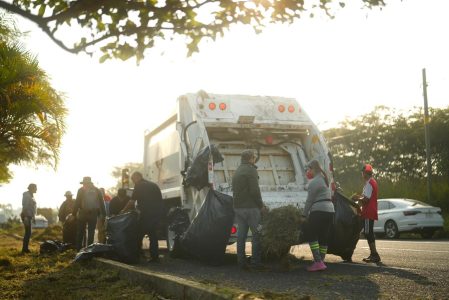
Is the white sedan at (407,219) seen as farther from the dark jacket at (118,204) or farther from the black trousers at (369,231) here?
the dark jacket at (118,204)

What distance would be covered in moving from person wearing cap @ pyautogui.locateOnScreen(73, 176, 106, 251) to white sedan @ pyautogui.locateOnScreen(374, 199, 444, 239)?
9636 mm

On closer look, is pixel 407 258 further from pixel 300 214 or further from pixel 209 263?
pixel 209 263

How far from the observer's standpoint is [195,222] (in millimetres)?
8125

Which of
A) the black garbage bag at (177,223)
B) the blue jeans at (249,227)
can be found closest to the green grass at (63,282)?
the black garbage bag at (177,223)

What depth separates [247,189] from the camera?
24.9ft

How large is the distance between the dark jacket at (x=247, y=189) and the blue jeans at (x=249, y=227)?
0.29 ft

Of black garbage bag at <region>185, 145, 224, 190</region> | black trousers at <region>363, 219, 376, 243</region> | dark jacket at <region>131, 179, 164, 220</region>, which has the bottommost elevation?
black trousers at <region>363, 219, 376, 243</region>

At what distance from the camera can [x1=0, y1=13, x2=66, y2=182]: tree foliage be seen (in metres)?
10.5

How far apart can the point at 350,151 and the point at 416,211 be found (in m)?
18.0

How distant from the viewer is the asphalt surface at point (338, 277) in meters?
5.35

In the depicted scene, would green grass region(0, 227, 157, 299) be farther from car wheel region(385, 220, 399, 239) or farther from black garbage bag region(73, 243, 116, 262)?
car wheel region(385, 220, 399, 239)

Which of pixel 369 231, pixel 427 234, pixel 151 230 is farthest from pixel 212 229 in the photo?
pixel 427 234

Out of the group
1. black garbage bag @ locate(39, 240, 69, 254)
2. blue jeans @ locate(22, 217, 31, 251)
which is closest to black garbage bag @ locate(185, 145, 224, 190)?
black garbage bag @ locate(39, 240, 69, 254)

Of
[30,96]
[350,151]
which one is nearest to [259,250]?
[30,96]
